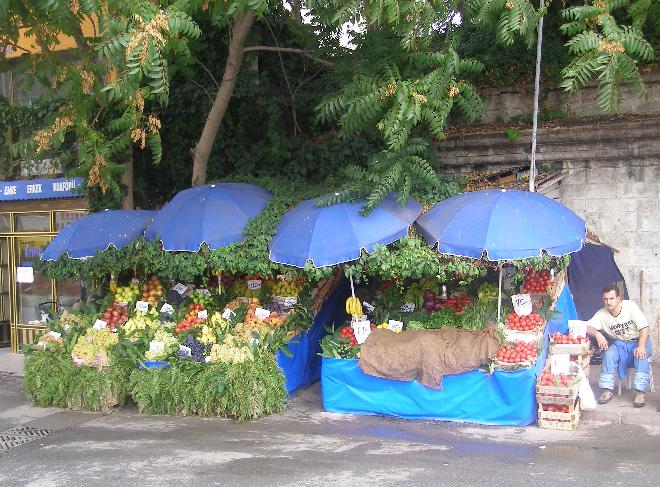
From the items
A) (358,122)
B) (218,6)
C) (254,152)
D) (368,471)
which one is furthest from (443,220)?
(254,152)

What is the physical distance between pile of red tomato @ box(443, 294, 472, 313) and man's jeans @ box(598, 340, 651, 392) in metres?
1.81

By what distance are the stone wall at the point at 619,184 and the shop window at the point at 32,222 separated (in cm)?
893

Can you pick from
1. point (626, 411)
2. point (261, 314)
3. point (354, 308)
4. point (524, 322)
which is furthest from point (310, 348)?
point (626, 411)

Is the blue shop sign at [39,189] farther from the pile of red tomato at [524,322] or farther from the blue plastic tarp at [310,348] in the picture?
the pile of red tomato at [524,322]

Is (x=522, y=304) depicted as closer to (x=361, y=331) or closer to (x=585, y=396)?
(x=585, y=396)

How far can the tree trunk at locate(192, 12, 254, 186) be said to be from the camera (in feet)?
35.4

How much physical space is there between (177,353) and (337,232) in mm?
2509

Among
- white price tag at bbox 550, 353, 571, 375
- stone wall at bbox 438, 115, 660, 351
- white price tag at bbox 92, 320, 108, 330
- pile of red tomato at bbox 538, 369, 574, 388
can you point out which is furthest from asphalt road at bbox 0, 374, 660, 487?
stone wall at bbox 438, 115, 660, 351

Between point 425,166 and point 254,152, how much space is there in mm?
4684

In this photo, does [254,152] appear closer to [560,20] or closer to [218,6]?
[218,6]

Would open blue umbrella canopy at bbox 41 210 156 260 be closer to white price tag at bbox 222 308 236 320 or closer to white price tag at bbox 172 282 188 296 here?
white price tag at bbox 172 282 188 296

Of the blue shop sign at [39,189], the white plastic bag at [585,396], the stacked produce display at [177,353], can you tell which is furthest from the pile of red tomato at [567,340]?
the blue shop sign at [39,189]

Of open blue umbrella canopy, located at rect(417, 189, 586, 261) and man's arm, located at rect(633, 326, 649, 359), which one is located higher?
open blue umbrella canopy, located at rect(417, 189, 586, 261)

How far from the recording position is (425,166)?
→ 8602mm
